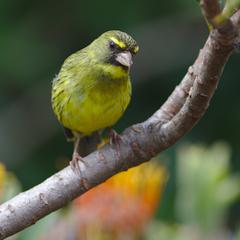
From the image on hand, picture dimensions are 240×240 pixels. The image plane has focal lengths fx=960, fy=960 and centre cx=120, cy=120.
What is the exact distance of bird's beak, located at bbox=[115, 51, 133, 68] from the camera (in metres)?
3.88

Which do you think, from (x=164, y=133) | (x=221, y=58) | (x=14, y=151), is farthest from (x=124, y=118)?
(x=221, y=58)

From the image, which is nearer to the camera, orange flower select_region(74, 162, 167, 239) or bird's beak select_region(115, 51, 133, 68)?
orange flower select_region(74, 162, 167, 239)

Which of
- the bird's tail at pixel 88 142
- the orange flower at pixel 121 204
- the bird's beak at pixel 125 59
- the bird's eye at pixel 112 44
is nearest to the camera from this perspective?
the orange flower at pixel 121 204

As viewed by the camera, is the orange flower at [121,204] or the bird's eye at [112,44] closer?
the orange flower at [121,204]

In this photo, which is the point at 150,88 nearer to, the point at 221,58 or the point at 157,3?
the point at 157,3

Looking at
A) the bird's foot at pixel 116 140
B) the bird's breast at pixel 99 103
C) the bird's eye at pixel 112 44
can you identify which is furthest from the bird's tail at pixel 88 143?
the bird's foot at pixel 116 140

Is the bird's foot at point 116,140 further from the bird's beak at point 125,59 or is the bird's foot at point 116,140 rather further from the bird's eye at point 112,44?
the bird's eye at point 112,44

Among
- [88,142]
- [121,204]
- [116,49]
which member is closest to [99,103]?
[116,49]

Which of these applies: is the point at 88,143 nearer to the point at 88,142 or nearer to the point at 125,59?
the point at 88,142

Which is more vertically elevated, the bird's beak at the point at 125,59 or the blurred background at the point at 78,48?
the bird's beak at the point at 125,59

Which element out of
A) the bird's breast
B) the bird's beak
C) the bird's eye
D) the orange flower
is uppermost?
the bird's eye

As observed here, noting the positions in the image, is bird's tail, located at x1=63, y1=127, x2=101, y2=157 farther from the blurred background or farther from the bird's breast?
the blurred background

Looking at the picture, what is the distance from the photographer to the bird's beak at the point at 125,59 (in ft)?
12.7

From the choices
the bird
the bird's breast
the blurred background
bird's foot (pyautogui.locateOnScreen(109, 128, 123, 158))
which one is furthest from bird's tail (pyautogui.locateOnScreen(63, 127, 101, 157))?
the blurred background
